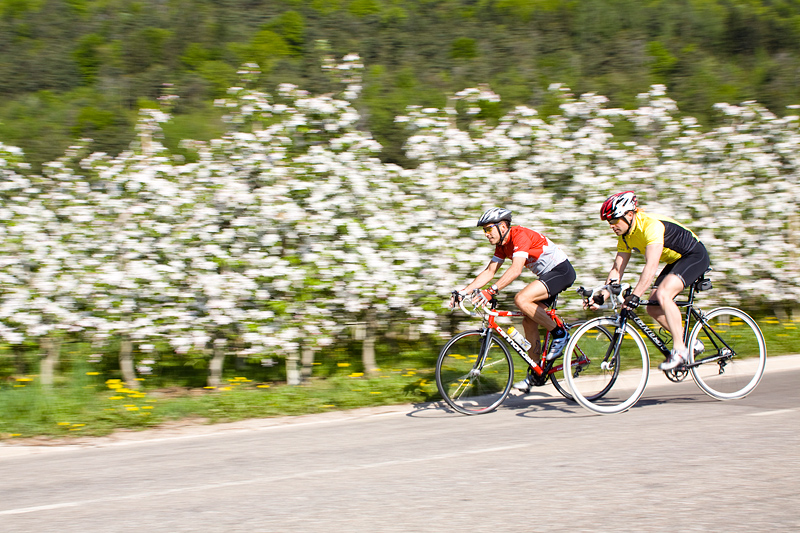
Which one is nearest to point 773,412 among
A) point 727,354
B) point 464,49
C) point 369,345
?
point 727,354

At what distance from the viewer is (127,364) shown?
8.63 meters

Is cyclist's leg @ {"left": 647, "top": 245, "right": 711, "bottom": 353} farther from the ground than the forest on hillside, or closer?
closer

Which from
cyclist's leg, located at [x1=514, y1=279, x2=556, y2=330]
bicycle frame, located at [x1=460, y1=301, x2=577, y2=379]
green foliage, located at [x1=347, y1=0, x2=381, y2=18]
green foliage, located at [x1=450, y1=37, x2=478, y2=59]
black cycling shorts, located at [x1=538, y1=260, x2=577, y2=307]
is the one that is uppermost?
green foliage, located at [x1=347, y1=0, x2=381, y2=18]

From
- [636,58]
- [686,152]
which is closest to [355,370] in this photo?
[686,152]

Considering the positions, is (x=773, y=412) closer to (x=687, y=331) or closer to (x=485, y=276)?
(x=687, y=331)

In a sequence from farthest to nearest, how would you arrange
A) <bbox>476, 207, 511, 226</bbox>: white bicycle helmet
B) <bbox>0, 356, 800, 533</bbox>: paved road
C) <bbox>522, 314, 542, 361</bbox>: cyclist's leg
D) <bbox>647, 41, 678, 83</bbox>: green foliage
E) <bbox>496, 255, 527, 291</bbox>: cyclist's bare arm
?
<bbox>647, 41, 678, 83</bbox>: green foliage < <bbox>522, 314, 542, 361</bbox>: cyclist's leg < <bbox>476, 207, 511, 226</bbox>: white bicycle helmet < <bbox>496, 255, 527, 291</bbox>: cyclist's bare arm < <bbox>0, 356, 800, 533</bbox>: paved road

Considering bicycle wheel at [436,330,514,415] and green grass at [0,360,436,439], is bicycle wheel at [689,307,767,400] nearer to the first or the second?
bicycle wheel at [436,330,514,415]

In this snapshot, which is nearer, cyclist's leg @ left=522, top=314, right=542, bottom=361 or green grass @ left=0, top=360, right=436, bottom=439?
green grass @ left=0, top=360, right=436, bottom=439

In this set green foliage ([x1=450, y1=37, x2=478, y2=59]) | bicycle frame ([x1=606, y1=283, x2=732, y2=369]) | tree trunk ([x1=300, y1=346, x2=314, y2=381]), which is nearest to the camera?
bicycle frame ([x1=606, y1=283, x2=732, y2=369])

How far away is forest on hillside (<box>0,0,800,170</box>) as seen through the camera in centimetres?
2097

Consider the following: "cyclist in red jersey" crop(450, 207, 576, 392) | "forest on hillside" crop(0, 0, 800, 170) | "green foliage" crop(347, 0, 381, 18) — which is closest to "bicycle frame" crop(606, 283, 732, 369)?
"cyclist in red jersey" crop(450, 207, 576, 392)

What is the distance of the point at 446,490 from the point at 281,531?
1.08 m

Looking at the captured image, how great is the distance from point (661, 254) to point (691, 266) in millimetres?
305

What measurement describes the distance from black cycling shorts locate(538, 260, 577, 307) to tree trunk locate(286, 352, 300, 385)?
9.93ft
